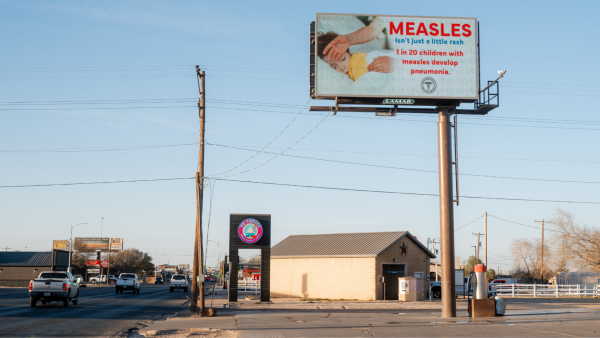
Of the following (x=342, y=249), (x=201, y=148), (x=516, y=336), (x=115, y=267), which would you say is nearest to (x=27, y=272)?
(x=115, y=267)

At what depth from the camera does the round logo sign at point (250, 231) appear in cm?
3322

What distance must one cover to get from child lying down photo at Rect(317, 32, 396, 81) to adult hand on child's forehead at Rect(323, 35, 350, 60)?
0.10 m

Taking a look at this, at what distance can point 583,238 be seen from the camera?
61.4 meters

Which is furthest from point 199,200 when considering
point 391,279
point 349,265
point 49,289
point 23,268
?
point 23,268

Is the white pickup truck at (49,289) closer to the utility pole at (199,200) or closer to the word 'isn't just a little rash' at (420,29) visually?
the utility pole at (199,200)

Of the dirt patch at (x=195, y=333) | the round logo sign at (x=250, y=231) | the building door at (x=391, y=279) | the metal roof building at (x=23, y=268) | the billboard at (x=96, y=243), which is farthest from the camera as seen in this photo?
the billboard at (x=96, y=243)

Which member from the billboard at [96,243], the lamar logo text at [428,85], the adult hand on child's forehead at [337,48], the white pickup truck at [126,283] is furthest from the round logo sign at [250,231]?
the billboard at [96,243]

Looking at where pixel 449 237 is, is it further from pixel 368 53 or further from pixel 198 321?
pixel 198 321

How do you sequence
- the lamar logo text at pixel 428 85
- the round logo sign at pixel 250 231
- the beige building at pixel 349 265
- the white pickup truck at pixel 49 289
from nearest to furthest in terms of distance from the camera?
1. the lamar logo text at pixel 428 85
2. the white pickup truck at pixel 49 289
3. the round logo sign at pixel 250 231
4. the beige building at pixel 349 265

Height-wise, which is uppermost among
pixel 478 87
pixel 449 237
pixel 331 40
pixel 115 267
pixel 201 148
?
pixel 331 40

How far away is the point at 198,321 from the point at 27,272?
7234 centimetres

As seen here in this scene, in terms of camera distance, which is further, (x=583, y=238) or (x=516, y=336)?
(x=583, y=238)

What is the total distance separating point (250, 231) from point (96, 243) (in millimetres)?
92557

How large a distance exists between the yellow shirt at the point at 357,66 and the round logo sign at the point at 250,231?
13.4m
